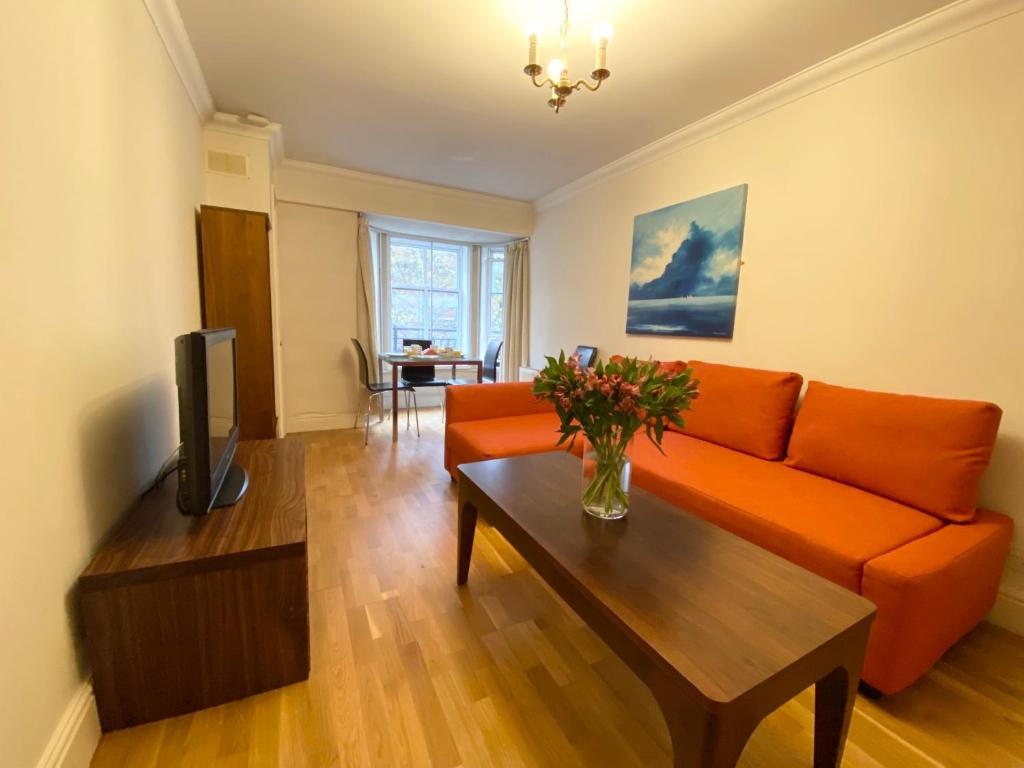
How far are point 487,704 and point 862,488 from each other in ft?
5.63

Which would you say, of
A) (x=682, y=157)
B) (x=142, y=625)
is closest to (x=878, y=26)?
(x=682, y=157)

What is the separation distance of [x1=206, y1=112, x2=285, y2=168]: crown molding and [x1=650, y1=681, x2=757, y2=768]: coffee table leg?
3758 millimetres

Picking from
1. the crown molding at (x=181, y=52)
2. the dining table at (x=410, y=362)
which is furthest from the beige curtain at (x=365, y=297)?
the crown molding at (x=181, y=52)

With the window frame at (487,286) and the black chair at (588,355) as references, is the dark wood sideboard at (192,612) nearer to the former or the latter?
the black chair at (588,355)

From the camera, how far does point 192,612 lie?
1152 mm

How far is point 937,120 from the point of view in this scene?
1.82 metres

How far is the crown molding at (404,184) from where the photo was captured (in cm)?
369

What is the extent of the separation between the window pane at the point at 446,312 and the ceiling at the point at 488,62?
Result: 2173 mm

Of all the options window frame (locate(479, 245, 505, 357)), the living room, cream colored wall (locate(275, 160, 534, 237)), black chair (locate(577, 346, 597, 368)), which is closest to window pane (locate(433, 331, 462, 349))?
window frame (locate(479, 245, 505, 357))

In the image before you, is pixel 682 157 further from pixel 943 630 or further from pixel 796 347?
pixel 943 630

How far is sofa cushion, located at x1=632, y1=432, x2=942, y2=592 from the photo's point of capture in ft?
4.42

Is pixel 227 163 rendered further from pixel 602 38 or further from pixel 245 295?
pixel 602 38

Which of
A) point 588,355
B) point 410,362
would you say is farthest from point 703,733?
point 410,362

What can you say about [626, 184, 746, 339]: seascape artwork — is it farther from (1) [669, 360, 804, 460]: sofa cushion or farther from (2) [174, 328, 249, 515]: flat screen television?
(2) [174, 328, 249, 515]: flat screen television
